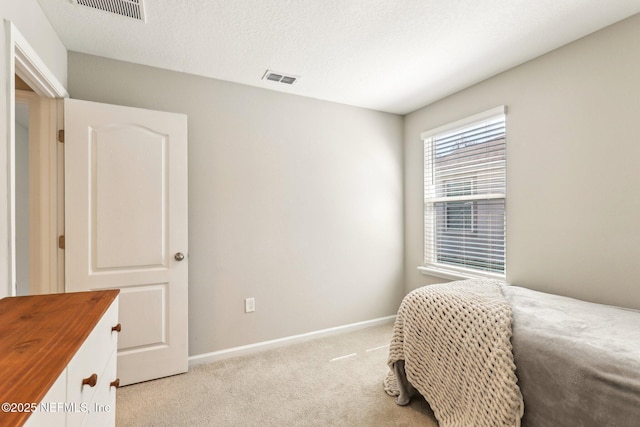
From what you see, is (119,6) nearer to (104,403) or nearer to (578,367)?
(104,403)

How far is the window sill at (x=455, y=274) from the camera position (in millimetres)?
2559

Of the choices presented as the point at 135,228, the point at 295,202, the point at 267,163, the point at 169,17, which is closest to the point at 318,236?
A: the point at 295,202

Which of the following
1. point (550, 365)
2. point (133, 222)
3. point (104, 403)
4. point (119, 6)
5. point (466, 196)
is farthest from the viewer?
point (466, 196)

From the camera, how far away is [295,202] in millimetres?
2859

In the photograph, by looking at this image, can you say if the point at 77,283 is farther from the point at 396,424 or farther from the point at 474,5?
the point at 474,5

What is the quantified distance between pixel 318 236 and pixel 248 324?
103cm

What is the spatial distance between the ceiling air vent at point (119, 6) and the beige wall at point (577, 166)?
2.62 m

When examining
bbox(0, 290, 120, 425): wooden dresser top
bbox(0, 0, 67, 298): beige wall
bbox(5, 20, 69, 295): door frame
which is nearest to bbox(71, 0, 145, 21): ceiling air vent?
bbox(0, 0, 67, 298): beige wall

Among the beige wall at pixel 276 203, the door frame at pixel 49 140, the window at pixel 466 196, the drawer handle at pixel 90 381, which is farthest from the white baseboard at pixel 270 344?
the drawer handle at pixel 90 381

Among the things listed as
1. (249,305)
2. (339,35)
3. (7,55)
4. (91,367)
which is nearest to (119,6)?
(7,55)

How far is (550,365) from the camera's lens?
126 cm

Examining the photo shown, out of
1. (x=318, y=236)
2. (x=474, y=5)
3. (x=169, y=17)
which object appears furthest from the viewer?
(x=318, y=236)

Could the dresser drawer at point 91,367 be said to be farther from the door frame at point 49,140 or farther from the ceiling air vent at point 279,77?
the ceiling air vent at point 279,77

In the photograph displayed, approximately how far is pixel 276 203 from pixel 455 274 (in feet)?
5.92
